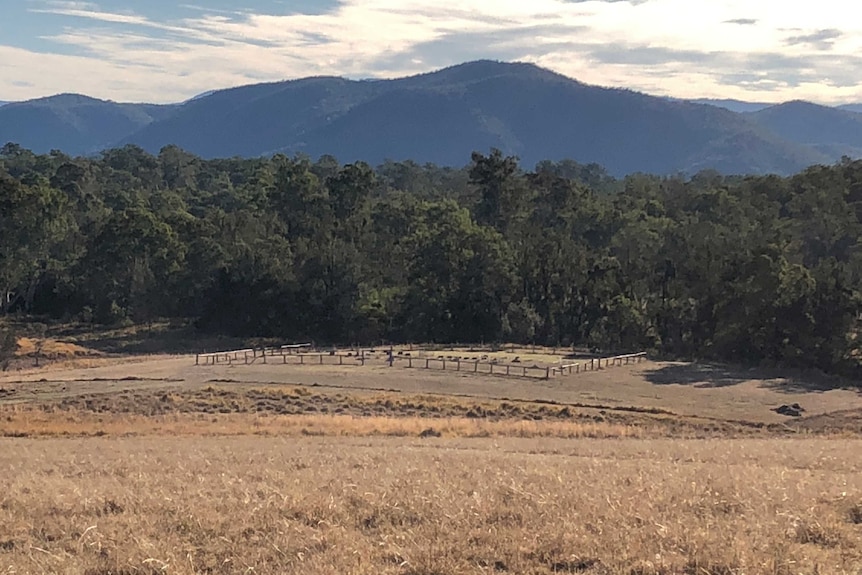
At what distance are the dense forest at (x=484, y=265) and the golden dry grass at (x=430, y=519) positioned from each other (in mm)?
43529

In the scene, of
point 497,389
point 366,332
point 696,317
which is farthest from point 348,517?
point 366,332

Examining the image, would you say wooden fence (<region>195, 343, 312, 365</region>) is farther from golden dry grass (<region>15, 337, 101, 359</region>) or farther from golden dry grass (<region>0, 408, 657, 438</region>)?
golden dry grass (<region>0, 408, 657, 438</region>)

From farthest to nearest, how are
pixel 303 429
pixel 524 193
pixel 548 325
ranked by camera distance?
pixel 524 193 < pixel 548 325 < pixel 303 429

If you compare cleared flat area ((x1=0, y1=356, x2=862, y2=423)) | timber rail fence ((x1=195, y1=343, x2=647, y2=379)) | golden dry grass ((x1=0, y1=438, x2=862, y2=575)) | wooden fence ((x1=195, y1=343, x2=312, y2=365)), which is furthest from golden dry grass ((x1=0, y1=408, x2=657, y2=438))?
wooden fence ((x1=195, y1=343, x2=312, y2=365))

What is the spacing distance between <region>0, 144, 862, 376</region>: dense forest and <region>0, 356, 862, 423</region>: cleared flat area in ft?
25.1

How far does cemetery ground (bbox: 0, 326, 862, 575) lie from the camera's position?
8.91 m

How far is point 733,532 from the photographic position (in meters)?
9.61

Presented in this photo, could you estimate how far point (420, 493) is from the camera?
12.3m

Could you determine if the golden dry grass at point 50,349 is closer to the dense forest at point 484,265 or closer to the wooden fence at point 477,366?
the dense forest at point 484,265

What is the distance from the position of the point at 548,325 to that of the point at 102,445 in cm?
5021

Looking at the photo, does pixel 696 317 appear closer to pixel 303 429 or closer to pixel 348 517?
pixel 303 429

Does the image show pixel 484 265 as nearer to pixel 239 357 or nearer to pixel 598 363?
pixel 598 363

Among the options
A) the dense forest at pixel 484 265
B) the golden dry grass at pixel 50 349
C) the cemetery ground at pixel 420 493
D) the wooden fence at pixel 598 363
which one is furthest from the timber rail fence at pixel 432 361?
the golden dry grass at pixel 50 349

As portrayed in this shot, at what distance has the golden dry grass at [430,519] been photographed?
8734 mm
